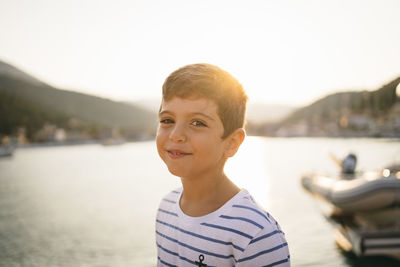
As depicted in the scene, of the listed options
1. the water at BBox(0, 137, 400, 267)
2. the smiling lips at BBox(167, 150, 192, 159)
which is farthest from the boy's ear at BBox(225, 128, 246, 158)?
the water at BBox(0, 137, 400, 267)

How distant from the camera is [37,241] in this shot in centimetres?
1207

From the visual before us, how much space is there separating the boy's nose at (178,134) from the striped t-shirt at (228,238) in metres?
0.35

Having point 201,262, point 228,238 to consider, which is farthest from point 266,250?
point 201,262

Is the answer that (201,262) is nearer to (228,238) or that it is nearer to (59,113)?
(228,238)

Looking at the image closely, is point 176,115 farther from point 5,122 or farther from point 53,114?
point 53,114

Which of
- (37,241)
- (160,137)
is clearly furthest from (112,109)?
(160,137)

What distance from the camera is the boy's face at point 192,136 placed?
4.60 ft

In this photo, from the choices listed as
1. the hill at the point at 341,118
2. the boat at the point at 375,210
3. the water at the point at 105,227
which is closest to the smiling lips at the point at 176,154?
the boat at the point at 375,210

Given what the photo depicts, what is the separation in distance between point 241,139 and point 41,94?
492 feet

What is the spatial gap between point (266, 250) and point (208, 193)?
0.40 m

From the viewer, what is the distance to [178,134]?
54.6 inches

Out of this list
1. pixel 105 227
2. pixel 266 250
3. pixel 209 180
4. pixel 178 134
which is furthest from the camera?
pixel 105 227

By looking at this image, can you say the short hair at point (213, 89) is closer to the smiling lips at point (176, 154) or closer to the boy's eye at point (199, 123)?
the boy's eye at point (199, 123)

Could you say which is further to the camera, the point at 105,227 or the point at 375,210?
the point at 105,227
